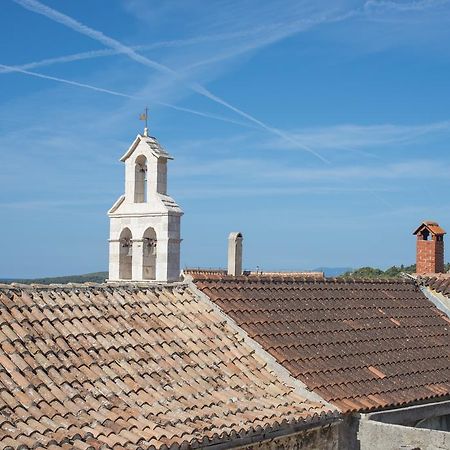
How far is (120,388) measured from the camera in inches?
378

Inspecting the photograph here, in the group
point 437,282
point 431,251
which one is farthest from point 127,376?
point 431,251

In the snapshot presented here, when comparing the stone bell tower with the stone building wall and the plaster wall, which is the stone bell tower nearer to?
the stone building wall

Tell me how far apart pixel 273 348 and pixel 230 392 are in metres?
1.76

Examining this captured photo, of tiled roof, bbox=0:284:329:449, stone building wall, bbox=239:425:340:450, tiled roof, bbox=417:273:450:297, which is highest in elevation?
tiled roof, bbox=417:273:450:297

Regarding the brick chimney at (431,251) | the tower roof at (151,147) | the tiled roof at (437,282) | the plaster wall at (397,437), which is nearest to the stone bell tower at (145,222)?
the tower roof at (151,147)

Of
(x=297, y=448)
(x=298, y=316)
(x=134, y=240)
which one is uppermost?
(x=134, y=240)

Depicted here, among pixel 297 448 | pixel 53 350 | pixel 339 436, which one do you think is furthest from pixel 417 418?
pixel 53 350

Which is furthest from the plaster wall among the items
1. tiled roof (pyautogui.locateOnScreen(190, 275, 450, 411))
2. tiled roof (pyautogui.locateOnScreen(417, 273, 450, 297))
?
tiled roof (pyautogui.locateOnScreen(417, 273, 450, 297))

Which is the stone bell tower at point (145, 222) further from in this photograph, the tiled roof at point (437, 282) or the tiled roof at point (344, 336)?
the tiled roof at point (437, 282)

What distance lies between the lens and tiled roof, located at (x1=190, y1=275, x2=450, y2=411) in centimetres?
1217

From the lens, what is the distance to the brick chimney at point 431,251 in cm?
2000

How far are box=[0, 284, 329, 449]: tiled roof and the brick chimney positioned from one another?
30.2 feet

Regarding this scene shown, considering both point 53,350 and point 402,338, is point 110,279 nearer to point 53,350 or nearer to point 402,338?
point 53,350

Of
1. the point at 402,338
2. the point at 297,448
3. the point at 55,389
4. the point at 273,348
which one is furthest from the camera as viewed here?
the point at 402,338
